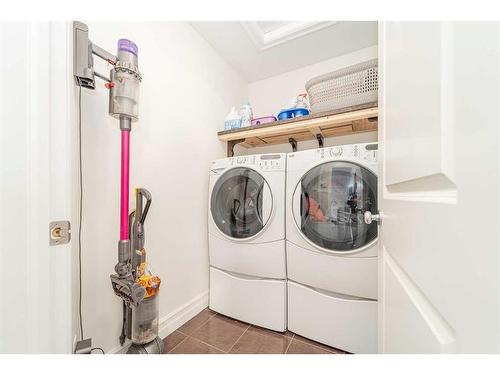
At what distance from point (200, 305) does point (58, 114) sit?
56.9 inches

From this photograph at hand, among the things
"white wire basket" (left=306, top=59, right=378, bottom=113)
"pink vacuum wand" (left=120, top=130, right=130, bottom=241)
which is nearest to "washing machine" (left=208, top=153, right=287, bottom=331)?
"white wire basket" (left=306, top=59, right=378, bottom=113)

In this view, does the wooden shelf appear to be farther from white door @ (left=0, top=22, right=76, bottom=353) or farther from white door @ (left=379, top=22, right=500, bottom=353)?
white door @ (left=0, top=22, right=76, bottom=353)

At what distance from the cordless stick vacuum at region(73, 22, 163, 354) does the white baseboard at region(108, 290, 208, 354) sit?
→ 0.65 ft

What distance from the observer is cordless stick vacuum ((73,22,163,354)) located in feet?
2.38

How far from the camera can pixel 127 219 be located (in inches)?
35.1

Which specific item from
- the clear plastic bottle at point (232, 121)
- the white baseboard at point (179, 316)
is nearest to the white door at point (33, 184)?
the white baseboard at point (179, 316)

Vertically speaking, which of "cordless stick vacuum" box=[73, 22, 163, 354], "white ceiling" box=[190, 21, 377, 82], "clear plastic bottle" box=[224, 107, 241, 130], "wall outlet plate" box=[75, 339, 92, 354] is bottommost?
"wall outlet plate" box=[75, 339, 92, 354]

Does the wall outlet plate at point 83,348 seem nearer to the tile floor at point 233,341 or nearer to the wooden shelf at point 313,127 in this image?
the tile floor at point 233,341

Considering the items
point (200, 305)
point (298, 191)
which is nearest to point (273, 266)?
point (298, 191)

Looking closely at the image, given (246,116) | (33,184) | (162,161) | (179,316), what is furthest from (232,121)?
(179,316)

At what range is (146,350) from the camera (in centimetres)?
Answer: 94

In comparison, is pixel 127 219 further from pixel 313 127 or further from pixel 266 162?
pixel 313 127

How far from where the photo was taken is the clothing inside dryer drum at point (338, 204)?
1045 millimetres
